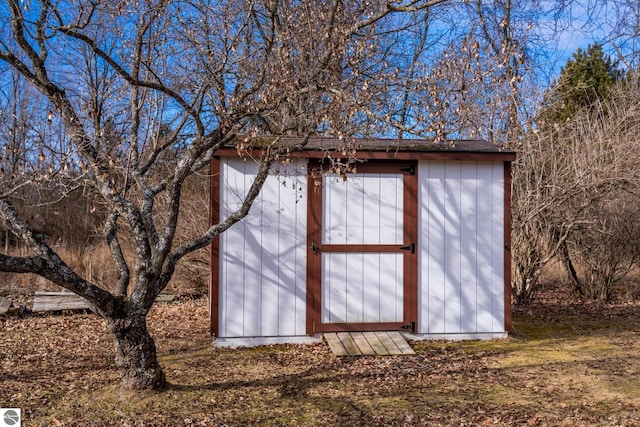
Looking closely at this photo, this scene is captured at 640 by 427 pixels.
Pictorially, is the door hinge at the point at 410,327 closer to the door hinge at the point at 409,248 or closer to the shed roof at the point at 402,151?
the door hinge at the point at 409,248

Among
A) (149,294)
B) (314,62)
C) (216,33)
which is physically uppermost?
(216,33)

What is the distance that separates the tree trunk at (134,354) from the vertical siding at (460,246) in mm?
3277

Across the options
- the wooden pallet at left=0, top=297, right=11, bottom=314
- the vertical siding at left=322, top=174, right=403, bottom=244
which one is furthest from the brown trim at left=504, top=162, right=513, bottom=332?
the wooden pallet at left=0, top=297, right=11, bottom=314

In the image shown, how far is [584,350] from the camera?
600 cm

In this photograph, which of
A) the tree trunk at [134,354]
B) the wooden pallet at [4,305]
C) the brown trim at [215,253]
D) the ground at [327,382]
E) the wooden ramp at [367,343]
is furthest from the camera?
the wooden pallet at [4,305]

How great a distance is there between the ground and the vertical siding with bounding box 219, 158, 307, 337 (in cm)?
35

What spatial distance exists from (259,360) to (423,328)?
2.00m

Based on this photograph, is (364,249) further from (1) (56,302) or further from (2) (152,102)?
(1) (56,302)

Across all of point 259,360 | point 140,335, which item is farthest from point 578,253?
point 140,335

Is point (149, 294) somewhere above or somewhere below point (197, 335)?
above

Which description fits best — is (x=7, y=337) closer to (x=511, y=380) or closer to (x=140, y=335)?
(x=140, y=335)

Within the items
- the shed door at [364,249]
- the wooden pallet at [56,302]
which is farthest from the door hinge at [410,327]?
the wooden pallet at [56,302]
